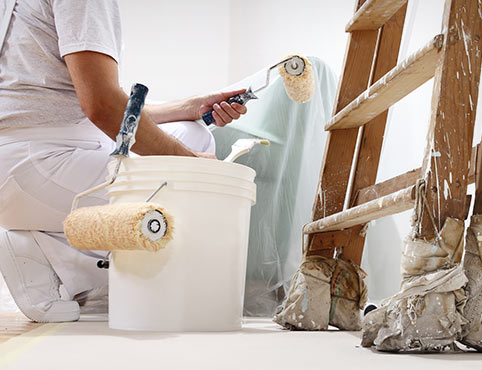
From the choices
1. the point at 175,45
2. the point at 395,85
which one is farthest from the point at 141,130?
the point at 175,45

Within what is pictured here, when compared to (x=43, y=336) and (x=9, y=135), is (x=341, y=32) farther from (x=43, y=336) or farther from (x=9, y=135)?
(x=43, y=336)

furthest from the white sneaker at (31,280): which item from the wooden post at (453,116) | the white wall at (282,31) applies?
the white wall at (282,31)

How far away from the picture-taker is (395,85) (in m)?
0.94

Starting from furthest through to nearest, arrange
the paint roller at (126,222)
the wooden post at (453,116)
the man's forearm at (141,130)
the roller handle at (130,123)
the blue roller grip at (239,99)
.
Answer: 1. the blue roller grip at (239,99)
2. the man's forearm at (141,130)
3. the roller handle at (130,123)
4. the paint roller at (126,222)
5. the wooden post at (453,116)

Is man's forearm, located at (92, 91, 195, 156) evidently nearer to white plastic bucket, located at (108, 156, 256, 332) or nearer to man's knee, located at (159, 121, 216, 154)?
Result: white plastic bucket, located at (108, 156, 256, 332)

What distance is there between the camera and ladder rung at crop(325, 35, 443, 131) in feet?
2.77

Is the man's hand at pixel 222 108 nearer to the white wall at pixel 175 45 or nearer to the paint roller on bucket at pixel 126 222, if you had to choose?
the paint roller on bucket at pixel 126 222

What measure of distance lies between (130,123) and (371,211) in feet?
1.53

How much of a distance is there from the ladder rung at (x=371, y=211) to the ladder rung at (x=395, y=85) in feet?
0.65

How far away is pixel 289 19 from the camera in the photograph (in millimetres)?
2611

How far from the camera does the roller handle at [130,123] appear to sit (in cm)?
104

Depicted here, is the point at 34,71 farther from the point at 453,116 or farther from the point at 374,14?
the point at 453,116

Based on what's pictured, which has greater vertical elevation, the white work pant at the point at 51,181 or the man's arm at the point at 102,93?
the man's arm at the point at 102,93

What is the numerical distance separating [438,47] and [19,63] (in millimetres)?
929
